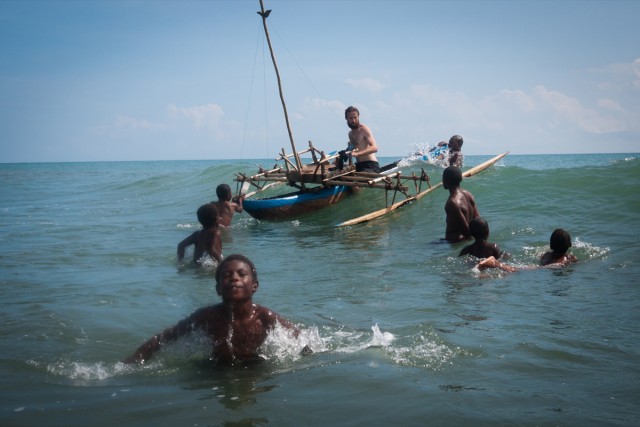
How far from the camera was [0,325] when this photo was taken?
16.8 feet

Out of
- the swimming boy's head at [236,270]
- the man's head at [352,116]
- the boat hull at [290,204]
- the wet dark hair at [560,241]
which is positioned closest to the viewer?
the swimming boy's head at [236,270]

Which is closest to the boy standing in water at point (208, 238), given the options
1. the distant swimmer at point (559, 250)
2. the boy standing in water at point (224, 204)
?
the boy standing in water at point (224, 204)

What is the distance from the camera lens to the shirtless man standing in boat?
41.4ft

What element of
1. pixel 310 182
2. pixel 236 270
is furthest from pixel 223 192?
pixel 236 270

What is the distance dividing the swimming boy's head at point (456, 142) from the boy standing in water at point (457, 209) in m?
5.62

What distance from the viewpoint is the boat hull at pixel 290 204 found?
40.3 feet

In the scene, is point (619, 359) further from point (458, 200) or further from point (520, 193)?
point (520, 193)

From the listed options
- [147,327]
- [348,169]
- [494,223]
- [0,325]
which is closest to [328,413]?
[147,327]

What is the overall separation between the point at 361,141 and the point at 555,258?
6277 mm

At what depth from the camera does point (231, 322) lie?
4.14m

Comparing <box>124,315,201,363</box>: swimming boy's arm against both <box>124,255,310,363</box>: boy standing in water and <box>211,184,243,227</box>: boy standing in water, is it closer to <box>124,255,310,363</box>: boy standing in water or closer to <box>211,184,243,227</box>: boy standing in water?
<box>124,255,310,363</box>: boy standing in water

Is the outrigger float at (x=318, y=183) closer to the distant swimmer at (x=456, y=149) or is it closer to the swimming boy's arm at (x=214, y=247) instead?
Result: the distant swimmer at (x=456, y=149)

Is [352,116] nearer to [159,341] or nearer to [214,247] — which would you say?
[214,247]

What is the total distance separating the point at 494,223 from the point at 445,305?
572 cm
